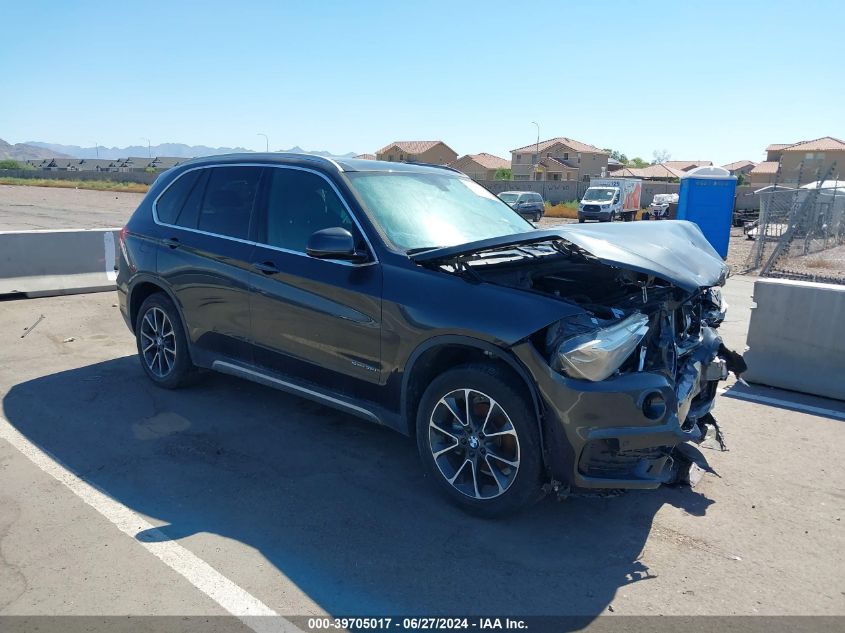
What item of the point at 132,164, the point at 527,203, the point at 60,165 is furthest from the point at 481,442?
the point at 60,165

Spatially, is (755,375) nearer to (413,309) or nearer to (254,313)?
(413,309)

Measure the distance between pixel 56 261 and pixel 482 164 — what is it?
102278mm

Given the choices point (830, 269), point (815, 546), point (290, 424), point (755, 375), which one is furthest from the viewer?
point (830, 269)

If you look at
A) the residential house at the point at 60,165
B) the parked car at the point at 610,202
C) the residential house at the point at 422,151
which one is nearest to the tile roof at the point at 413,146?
the residential house at the point at 422,151

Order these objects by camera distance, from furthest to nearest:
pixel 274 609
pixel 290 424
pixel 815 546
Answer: pixel 290 424
pixel 815 546
pixel 274 609

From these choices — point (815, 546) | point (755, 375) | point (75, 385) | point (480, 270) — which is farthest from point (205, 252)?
point (755, 375)

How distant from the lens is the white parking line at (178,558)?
117 inches

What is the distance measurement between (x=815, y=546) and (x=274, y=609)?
2.88 metres

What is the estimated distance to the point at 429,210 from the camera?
4.72 m

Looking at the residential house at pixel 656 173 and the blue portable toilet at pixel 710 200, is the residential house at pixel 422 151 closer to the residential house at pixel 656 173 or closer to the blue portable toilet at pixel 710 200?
the residential house at pixel 656 173

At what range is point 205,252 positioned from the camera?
522 centimetres

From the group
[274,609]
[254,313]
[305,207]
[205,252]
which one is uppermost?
[305,207]

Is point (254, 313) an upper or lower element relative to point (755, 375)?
upper

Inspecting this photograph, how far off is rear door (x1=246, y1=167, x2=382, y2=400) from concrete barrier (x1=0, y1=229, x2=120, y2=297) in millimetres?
6106
